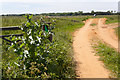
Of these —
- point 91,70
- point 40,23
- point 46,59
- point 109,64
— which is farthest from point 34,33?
point 109,64

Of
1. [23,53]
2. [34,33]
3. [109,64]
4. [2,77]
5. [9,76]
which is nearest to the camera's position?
[9,76]

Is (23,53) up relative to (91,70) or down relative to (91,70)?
up

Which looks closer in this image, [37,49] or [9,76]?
[9,76]

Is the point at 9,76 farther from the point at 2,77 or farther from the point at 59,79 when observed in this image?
the point at 59,79

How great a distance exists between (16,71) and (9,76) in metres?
0.24

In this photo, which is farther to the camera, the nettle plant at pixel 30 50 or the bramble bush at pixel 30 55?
the nettle plant at pixel 30 50

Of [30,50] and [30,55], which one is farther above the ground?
[30,50]

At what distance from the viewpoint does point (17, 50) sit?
4090mm

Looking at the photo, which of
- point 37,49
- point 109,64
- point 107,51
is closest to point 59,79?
point 37,49

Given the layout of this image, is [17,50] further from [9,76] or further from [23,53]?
[9,76]

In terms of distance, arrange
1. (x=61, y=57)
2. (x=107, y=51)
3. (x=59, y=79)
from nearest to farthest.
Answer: (x=59, y=79), (x=61, y=57), (x=107, y=51)

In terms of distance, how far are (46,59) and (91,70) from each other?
2.38 metres

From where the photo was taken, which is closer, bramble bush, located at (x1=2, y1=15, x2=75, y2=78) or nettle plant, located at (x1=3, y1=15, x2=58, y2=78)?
bramble bush, located at (x1=2, y1=15, x2=75, y2=78)

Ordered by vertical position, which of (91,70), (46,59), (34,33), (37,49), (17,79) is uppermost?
(34,33)
